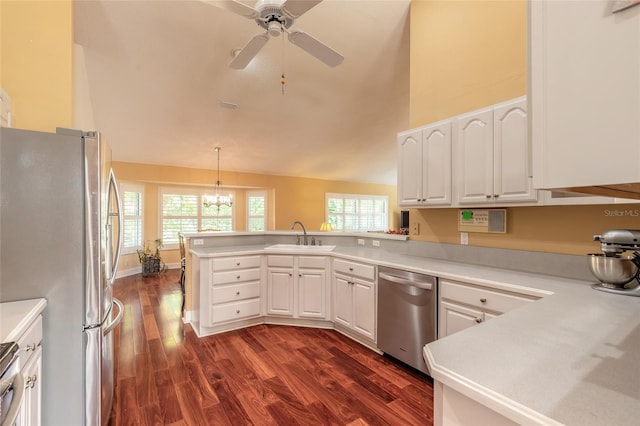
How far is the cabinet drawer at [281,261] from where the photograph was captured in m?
3.20

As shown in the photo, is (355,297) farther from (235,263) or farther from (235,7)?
(235,7)

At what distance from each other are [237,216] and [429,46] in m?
6.41

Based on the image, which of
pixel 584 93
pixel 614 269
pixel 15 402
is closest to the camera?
pixel 584 93

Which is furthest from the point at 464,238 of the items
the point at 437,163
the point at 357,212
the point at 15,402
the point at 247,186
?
the point at 357,212

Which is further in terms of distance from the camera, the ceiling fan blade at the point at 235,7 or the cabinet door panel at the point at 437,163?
the cabinet door panel at the point at 437,163

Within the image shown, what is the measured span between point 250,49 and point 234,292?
240 centimetres

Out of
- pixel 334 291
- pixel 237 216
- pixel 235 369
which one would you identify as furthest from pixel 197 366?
pixel 237 216

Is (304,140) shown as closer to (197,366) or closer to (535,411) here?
(197,366)

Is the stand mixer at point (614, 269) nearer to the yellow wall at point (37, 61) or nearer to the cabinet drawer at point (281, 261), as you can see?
the cabinet drawer at point (281, 261)

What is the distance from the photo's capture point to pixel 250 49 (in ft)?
7.25

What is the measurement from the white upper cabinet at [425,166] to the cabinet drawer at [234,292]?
1918 millimetres

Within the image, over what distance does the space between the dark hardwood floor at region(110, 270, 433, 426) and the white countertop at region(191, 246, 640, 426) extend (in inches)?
44.6

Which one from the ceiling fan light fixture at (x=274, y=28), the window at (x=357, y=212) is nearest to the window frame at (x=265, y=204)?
the window at (x=357, y=212)

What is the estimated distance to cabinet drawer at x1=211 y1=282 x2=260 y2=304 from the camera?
3002 millimetres
